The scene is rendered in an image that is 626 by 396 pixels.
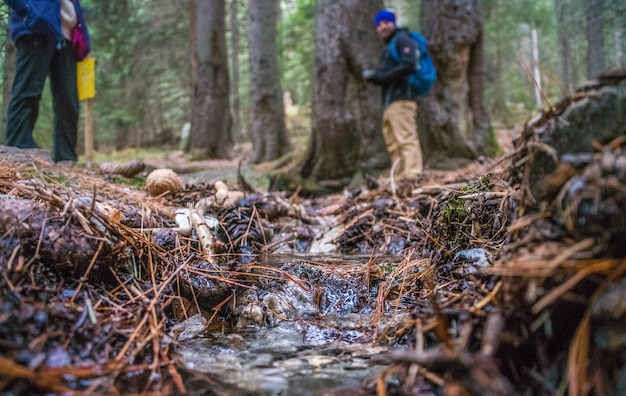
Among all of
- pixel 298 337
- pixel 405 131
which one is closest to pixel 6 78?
pixel 405 131

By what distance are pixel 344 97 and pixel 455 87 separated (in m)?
1.85

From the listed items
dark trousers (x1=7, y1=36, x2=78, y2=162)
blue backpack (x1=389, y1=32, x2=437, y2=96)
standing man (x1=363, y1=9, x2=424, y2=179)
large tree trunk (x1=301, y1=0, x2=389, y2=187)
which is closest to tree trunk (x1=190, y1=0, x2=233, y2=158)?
large tree trunk (x1=301, y1=0, x2=389, y2=187)

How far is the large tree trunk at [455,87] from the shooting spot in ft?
21.9

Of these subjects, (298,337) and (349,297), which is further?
(349,297)

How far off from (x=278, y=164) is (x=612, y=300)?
6582 millimetres

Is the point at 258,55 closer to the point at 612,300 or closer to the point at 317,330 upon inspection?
the point at 317,330

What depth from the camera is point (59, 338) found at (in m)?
1.31

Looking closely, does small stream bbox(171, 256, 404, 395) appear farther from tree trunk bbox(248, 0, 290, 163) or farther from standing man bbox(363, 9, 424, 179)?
tree trunk bbox(248, 0, 290, 163)

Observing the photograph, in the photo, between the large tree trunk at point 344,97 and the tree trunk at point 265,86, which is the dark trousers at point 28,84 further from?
the tree trunk at point 265,86

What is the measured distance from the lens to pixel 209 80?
381 inches

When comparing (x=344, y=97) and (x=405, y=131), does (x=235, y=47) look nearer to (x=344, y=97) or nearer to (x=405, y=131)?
(x=344, y=97)

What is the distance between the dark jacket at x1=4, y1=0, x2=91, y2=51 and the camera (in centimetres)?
411

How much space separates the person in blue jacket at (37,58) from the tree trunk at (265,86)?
4.00 meters

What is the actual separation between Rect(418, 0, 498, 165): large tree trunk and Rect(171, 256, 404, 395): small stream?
4823 mm
